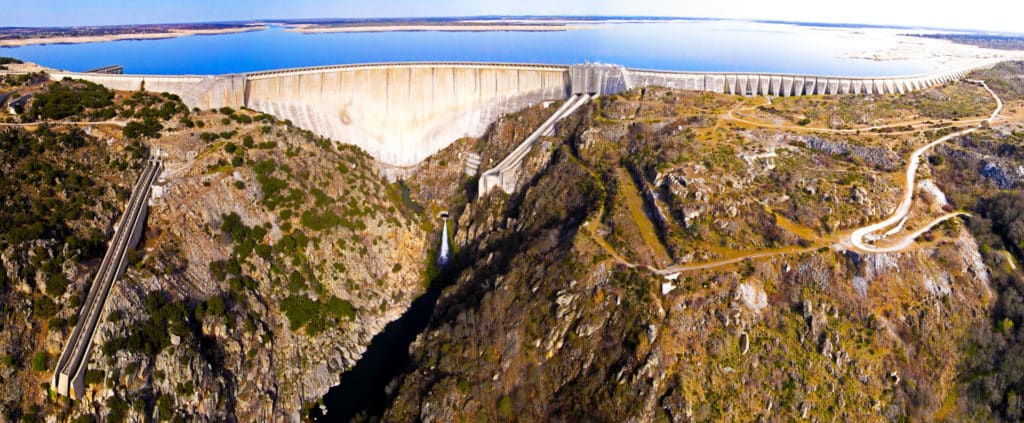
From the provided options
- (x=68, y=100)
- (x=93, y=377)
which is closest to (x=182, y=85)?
(x=68, y=100)

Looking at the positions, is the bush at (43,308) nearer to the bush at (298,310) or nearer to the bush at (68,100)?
the bush at (298,310)

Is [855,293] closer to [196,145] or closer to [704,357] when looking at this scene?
[704,357]

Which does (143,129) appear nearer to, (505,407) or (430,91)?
(430,91)

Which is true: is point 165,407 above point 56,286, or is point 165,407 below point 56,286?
below

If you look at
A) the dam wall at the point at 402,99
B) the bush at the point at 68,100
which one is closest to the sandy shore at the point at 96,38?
the bush at the point at 68,100

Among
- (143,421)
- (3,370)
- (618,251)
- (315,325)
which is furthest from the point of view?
(315,325)

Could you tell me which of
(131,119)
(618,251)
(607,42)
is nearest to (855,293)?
(618,251)
